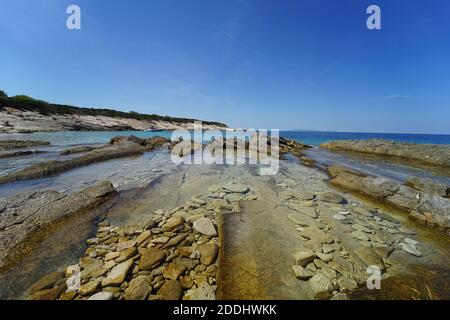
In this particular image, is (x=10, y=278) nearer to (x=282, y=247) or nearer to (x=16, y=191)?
(x=282, y=247)

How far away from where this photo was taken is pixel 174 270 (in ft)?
8.98

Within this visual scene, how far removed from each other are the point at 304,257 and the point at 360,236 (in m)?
1.79

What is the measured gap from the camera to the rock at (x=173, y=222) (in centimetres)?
391

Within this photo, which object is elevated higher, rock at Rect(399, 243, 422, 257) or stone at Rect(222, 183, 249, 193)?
stone at Rect(222, 183, 249, 193)

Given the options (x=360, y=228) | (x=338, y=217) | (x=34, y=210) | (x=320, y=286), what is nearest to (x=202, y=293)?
(x=320, y=286)

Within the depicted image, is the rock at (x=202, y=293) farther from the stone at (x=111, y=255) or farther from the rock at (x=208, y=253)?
the stone at (x=111, y=255)

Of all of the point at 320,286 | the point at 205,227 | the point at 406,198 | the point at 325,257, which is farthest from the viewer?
the point at 406,198

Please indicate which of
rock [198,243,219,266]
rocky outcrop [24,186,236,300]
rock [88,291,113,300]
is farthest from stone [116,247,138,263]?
rock [198,243,219,266]

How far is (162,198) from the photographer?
567cm

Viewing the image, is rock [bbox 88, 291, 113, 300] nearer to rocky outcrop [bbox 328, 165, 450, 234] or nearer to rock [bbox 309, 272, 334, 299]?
rock [bbox 309, 272, 334, 299]

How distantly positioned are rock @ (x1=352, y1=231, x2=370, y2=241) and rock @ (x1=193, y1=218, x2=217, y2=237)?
9.49ft

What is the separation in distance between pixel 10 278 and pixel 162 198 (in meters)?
3.33

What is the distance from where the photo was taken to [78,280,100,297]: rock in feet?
7.48

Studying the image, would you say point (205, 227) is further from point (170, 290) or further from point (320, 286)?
point (320, 286)
